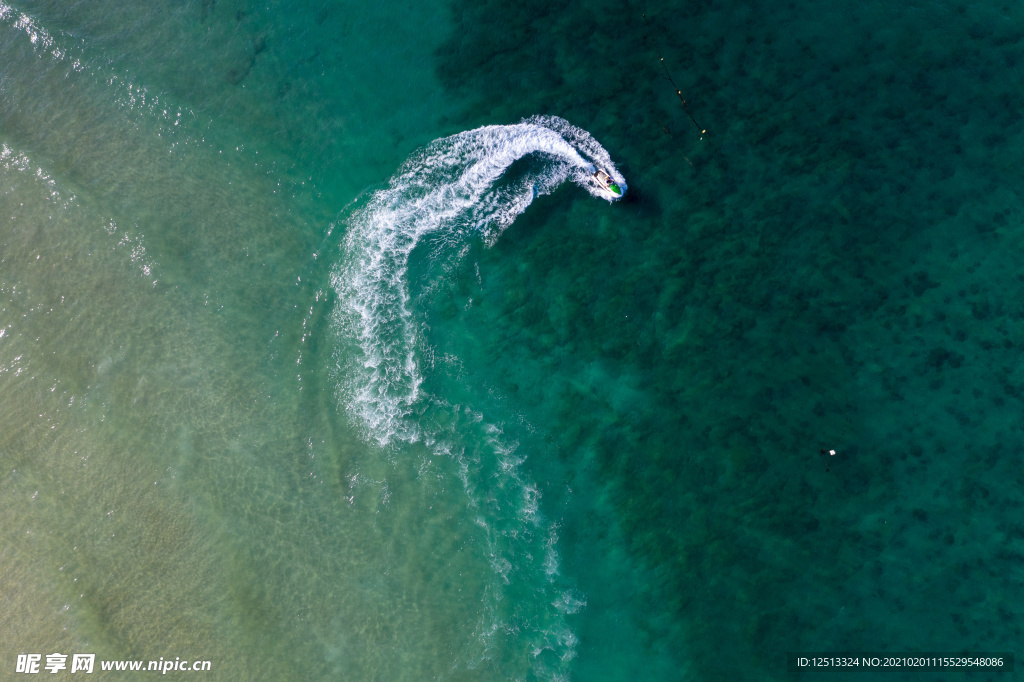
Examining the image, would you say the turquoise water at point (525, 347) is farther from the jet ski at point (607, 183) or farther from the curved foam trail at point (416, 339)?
the jet ski at point (607, 183)

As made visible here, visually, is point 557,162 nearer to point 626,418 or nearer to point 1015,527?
point 626,418

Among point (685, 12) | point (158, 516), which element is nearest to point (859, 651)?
point (685, 12)

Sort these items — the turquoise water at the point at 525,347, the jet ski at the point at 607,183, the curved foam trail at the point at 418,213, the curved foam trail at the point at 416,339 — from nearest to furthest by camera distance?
the turquoise water at the point at 525,347 < the curved foam trail at the point at 416,339 < the jet ski at the point at 607,183 < the curved foam trail at the point at 418,213

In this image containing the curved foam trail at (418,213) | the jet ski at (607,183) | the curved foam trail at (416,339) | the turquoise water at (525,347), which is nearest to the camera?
the turquoise water at (525,347)

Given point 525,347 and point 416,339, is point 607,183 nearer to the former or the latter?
point 525,347

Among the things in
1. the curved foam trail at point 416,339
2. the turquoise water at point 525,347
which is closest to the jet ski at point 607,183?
the curved foam trail at point 416,339

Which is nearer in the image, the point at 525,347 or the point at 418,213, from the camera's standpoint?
the point at 525,347

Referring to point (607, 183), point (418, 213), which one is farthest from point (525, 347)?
point (607, 183)
